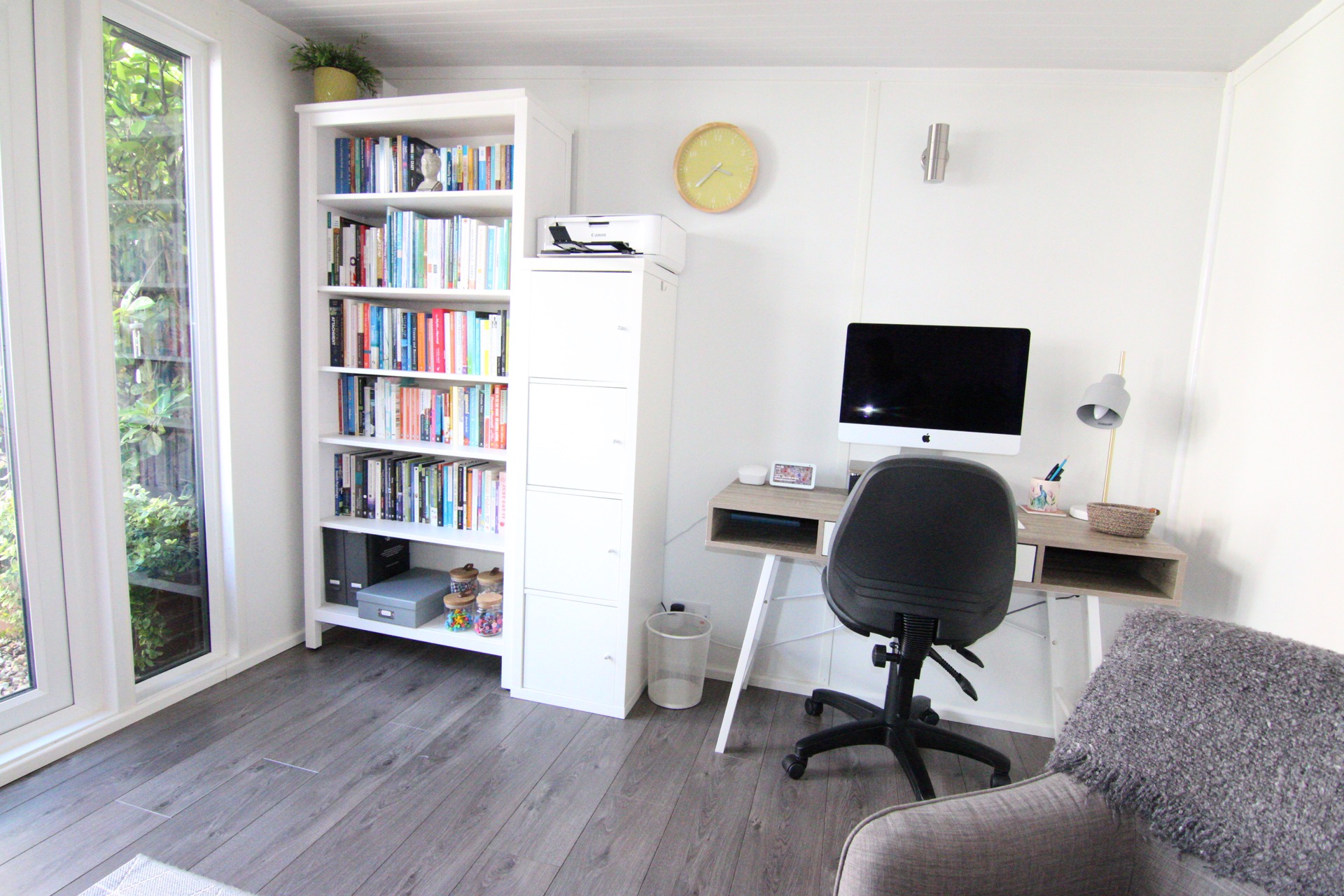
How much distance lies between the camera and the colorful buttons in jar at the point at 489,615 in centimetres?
255

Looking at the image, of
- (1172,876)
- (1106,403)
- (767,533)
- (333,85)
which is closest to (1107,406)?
(1106,403)

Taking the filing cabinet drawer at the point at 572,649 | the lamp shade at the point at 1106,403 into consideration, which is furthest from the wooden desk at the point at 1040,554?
the filing cabinet drawer at the point at 572,649

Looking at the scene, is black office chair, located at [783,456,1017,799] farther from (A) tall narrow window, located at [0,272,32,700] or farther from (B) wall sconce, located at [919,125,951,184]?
(A) tall narrow window, located at [0,272,32,700]

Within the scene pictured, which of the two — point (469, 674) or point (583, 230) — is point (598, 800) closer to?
point (469, 674)

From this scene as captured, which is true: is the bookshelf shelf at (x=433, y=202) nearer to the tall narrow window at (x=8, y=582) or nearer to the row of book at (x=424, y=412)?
the row of book at (x=424, y=412)

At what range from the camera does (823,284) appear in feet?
8.02

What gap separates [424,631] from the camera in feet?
8.49

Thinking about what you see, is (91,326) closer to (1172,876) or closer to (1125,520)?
(1172,876)

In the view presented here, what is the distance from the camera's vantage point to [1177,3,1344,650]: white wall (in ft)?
5.44

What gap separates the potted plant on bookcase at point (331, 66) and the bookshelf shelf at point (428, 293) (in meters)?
0.68

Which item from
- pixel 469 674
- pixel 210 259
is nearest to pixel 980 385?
pixel 469 674

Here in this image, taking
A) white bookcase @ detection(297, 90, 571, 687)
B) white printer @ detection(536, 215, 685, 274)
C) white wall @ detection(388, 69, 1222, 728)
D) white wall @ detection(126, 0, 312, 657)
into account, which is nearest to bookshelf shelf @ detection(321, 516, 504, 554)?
white bookcase @ detection(297, 90, 571, 687)

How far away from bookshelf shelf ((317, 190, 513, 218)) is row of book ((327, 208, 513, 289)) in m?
0.05

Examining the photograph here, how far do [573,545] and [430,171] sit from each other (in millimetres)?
1445
